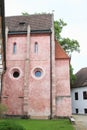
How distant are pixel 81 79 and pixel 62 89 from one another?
20.2 m

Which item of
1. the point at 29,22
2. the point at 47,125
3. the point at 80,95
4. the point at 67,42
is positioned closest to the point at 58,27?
the point at 67,42

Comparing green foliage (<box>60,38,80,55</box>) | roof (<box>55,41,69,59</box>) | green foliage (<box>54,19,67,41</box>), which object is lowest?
roof (<box>55,41,69,59</box>)

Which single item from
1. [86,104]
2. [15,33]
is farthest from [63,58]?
[86,104]

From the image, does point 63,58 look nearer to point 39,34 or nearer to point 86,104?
point 39,34

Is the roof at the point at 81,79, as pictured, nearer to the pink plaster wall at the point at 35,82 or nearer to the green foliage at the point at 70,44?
the green foliage at the point at 70,44

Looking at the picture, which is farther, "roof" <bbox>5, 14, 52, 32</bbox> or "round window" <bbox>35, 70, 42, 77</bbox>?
"roof" <bbox>5, 14, 52, 32</bbox>

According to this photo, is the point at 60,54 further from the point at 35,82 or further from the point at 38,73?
the point at 35,82

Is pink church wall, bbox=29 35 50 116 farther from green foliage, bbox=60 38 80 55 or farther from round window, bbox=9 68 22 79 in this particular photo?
green foliage, bbox=60 38 80 55

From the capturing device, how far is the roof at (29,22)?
113ft

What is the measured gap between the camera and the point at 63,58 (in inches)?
1316

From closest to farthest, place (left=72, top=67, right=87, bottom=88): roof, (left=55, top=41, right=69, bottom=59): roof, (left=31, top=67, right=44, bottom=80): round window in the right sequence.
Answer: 1. (left=31, top=67, right=44, bottom=80): round window
2. (left=55, top=41, right=69, bottom=59): roof
3. (left=72, top=67, right=87, bottom=88): roof

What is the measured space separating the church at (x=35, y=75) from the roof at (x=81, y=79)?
17043mm

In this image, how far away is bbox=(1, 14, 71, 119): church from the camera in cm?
3131

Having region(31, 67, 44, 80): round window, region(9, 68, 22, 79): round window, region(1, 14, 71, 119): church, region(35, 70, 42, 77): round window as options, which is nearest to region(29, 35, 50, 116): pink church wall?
region(1, 14, 71, 119): church
